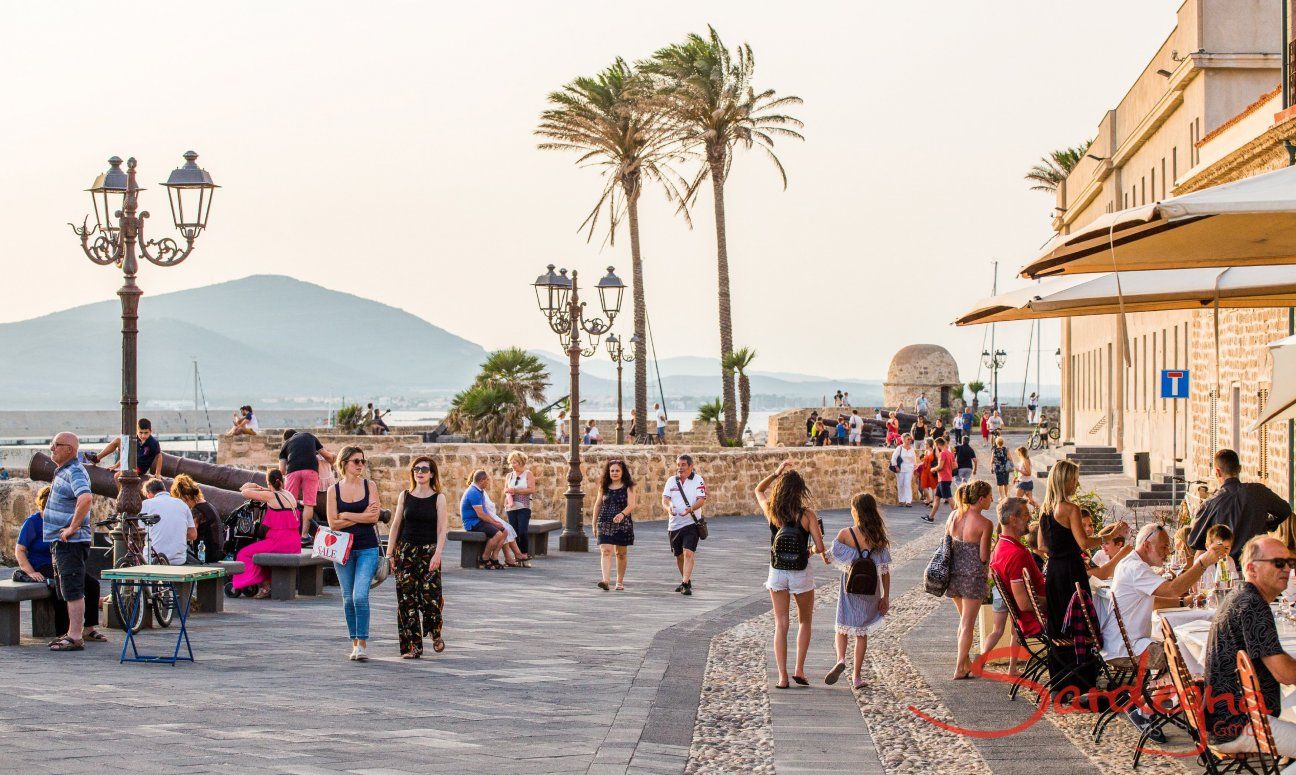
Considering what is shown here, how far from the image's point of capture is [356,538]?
10992 millimetres

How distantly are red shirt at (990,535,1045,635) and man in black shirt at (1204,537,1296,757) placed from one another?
2703mm

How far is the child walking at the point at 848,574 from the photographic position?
9.90m

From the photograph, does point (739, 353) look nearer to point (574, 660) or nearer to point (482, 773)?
point (574, 660)

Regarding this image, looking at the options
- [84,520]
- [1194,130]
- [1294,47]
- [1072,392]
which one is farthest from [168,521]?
[1072,392]

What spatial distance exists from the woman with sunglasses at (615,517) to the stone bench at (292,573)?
2967mm

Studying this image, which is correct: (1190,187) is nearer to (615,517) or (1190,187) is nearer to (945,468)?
(945,468)

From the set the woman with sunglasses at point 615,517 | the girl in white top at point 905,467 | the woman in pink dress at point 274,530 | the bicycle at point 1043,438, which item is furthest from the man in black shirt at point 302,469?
the bicycle at point 1043,438

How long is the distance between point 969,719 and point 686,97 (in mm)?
34684

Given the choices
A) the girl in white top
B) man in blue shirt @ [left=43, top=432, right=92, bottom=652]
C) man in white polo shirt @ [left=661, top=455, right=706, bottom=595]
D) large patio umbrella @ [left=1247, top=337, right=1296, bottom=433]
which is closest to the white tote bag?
man in blue shirt @ [left=43, top=432, right=92, bottom=652]

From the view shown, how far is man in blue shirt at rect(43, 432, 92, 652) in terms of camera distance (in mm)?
11117

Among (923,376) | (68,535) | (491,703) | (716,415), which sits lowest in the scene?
(491,703)

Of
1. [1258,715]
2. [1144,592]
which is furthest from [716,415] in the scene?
[1258,715]

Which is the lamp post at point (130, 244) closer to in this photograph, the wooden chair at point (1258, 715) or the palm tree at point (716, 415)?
the wooden chair at point (1258, 715)

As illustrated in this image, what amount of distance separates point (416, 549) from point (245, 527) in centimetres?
527
